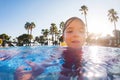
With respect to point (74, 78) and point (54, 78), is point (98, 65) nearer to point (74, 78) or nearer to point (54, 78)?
point (74, 78)

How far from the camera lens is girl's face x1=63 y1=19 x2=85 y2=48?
346cm

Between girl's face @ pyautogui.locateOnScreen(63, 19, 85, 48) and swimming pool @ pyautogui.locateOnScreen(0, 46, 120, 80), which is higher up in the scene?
girl's face @ pyautogui.locateOnScreen(63, 19, 85, 48)

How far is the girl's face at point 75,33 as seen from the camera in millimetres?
3459

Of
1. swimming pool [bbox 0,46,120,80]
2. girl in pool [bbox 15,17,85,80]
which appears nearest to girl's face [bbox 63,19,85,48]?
girl in pool [bbox 15,17,85,80]

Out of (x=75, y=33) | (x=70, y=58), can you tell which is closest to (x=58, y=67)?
(x=70, y=58)

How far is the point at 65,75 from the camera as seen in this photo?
2883 mm

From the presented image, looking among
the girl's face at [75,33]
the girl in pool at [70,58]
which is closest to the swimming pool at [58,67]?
the girl in pool at [70,58]

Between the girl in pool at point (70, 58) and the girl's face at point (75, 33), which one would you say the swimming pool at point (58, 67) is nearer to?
the girl in pool at point (70, 58)

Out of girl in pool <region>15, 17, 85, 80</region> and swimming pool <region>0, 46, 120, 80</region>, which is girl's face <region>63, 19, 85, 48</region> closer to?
girl in pool <region>15, 17, 85, 80</region>

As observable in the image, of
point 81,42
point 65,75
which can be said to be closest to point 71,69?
point 65,75

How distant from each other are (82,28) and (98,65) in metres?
0.68

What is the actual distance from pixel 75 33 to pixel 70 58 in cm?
43

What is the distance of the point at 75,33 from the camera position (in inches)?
136

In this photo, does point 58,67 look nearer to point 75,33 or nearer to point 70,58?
point 70,58
